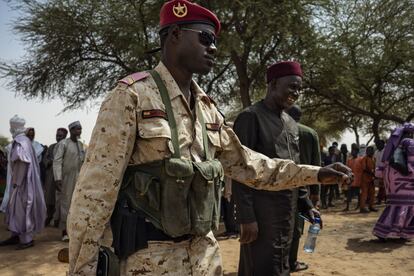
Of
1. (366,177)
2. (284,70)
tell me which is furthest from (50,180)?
(366,177)

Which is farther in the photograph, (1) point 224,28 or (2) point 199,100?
(1) point 224,28

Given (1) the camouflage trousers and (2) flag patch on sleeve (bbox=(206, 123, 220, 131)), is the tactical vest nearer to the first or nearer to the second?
(1) the camouflage trousers

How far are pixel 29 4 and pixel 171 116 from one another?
11.6 meters

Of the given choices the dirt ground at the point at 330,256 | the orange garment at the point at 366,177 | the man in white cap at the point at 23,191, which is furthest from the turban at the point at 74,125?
the orange garment at the point at 366,177

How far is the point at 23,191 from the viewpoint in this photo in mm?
6637

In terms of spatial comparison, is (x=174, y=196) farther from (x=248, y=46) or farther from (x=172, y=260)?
(x=248, y=46)

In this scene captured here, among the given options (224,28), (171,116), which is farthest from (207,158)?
(224,28)

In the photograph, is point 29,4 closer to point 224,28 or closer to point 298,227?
point 224,28

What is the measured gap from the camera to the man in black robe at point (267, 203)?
3.06 m

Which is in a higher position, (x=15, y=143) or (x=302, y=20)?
(x=302, y=20)

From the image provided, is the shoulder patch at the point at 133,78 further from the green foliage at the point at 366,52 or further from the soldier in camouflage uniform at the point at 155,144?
the green foliage at the point at 366,52

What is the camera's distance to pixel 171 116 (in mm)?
1771

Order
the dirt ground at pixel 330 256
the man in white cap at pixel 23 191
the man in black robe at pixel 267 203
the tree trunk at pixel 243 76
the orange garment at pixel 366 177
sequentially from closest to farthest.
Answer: the man in black robe at pixel 267 203 → the dirt ground at pixel 330 256 → the man in white cap at pixel 23 191 → the orange garment at pixel 366 177 → the tree trunk at pixel 243 76

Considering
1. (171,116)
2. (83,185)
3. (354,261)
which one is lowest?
(354,261)
